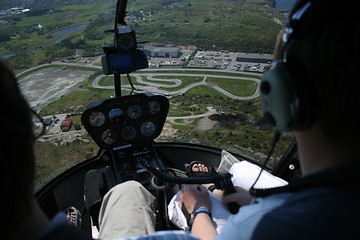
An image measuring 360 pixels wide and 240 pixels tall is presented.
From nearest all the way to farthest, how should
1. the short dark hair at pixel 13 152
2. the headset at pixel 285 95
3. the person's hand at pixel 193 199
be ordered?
the short dark hair at pixel 13 152
the headset at pixel 285 95
the person's hand at pixel 193 199

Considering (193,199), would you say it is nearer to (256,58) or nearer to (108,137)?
(108,137)

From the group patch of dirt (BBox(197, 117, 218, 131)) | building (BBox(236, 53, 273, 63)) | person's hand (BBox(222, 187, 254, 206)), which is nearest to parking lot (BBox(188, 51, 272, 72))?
building (BBox(236, 53, 273, 63))

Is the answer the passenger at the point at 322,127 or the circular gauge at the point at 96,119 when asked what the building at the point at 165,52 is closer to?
the circular gauge at the point at 96,119

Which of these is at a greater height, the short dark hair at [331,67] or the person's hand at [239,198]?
the short dark hair at [331,67]

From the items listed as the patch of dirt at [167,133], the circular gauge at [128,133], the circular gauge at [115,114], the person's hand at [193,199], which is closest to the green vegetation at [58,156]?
the circular gauge at [128,133]

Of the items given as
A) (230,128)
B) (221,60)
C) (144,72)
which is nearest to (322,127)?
(230,128)

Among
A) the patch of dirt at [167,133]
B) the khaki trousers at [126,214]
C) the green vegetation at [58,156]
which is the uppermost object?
the khaki trousers at [126,214]

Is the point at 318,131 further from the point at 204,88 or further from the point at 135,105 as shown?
the point at 204,88
